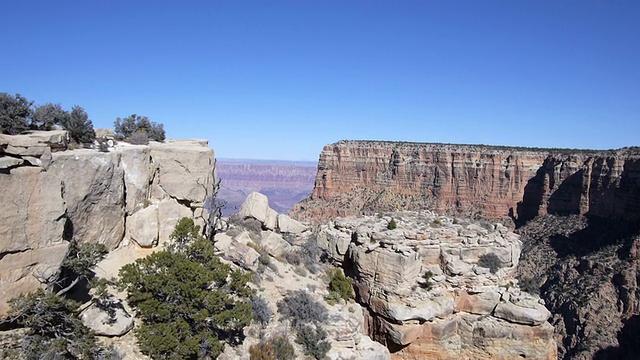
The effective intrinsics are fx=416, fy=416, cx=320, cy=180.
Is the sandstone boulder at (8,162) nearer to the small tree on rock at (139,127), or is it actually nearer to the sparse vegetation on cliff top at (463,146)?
the small tree on rock at (139,127)

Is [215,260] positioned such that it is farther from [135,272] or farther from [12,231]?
[12,231]

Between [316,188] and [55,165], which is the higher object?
[55,165]

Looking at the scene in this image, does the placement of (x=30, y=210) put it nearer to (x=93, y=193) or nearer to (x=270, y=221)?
(x=93, y=193)

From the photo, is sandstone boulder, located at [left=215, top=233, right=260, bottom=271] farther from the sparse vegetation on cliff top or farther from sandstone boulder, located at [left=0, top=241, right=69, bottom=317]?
the sparse vegetation on cliff top

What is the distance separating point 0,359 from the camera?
8.80m

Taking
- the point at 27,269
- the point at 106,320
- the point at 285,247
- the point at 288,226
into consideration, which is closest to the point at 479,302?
the point at 285,247

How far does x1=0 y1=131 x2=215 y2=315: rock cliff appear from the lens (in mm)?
9734

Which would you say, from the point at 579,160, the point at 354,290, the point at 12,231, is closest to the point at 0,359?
the point at 12,231

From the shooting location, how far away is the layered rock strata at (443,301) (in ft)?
53.5

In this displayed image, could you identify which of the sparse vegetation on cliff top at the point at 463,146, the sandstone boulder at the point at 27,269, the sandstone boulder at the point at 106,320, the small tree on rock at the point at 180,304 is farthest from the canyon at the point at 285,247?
the sparse vegetation on cliff top at the point at 463,146

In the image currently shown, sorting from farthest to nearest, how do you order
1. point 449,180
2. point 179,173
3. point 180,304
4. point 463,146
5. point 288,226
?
point 463,146, point 449,180, point 288,226, point 179,173, point 180,304

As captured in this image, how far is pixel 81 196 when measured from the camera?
40.9 feet

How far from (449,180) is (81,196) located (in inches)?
3040

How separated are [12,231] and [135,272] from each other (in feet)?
9.82
